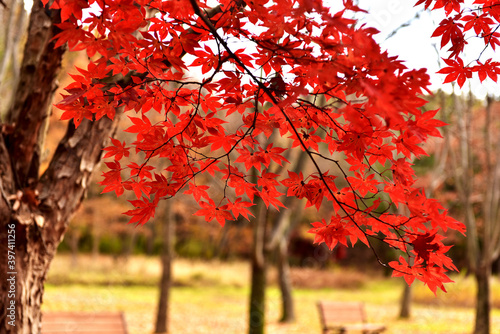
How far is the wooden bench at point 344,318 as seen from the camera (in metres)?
7.11

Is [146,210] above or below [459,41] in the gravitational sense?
below

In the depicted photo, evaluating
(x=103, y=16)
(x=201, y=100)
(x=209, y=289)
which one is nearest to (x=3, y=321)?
(x=201, y=100)

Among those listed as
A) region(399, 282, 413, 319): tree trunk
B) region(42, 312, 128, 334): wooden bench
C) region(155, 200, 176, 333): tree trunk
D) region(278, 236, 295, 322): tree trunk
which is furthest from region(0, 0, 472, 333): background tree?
region(399, 282, 413, 319): tree trunk

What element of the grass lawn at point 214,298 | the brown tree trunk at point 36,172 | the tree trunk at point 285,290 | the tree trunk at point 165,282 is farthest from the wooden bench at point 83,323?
the tree trunk at point 285,290

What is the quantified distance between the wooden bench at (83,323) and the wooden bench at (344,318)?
3.35m

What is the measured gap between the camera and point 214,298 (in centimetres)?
1314

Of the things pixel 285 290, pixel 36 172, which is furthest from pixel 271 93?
pixel 285 290

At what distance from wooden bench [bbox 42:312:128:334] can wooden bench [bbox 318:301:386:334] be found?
3.35 metres

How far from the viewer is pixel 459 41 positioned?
6.19 ft

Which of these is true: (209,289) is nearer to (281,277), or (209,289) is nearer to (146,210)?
(281,277)

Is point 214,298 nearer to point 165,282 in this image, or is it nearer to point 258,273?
point 165,282

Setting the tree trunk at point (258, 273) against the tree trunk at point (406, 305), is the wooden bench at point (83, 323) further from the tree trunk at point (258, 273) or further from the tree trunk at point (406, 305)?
the tree trunk at point (406, 305)

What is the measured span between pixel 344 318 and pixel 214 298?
6222 mm

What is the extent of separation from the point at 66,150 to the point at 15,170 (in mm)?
274
